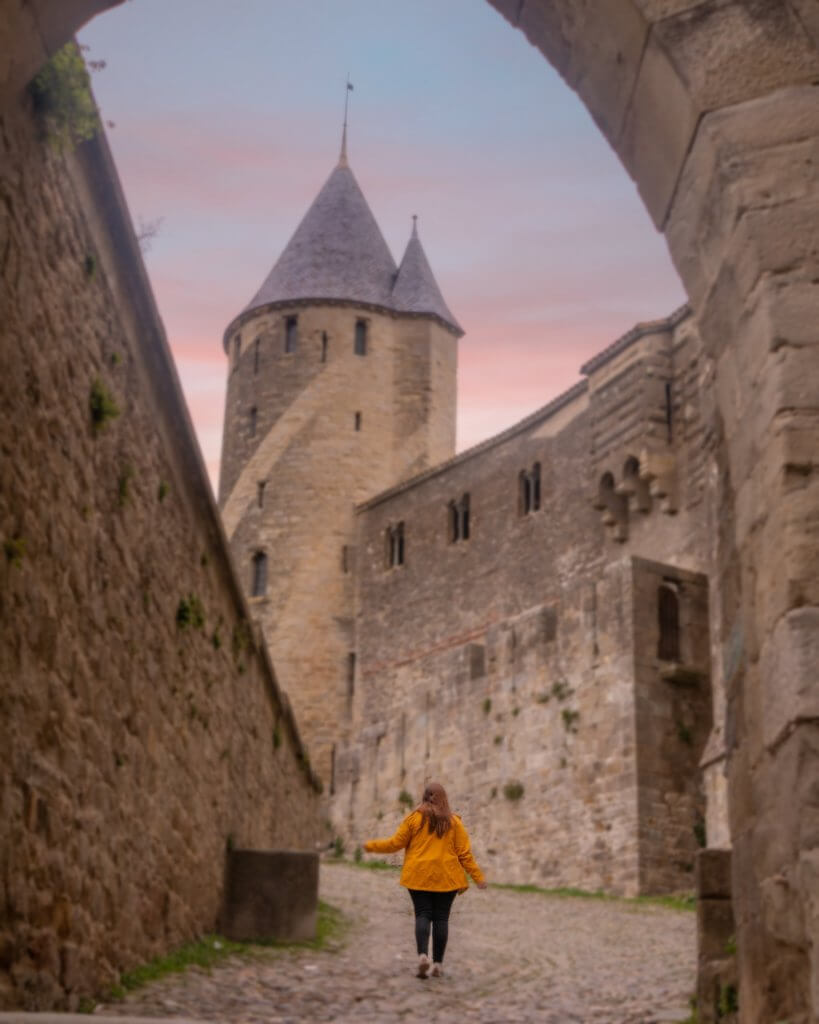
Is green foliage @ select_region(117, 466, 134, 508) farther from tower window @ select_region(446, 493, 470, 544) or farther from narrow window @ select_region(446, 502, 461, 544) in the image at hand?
narrow window @ select_region(446, 502, 461, 544)

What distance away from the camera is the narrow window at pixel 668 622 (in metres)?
24.1

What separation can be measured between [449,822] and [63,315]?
3.92m

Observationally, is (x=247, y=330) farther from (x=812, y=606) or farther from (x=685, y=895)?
(x=812, y=606)

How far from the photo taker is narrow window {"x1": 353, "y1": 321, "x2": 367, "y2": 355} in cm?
4197

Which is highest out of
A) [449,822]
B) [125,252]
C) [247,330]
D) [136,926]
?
[247,330]

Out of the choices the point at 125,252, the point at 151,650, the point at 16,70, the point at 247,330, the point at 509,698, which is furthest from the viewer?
the point at 247,330

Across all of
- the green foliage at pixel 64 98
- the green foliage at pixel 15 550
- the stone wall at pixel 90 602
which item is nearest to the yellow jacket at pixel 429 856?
the stone wall at pixel 90 602

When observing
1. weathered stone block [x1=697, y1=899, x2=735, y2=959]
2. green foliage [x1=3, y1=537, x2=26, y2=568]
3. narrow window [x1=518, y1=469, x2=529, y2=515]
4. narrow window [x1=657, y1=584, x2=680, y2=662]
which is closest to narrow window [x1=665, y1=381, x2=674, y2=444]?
narrow window [x1=657, y1=584, x2=680, y2=662]

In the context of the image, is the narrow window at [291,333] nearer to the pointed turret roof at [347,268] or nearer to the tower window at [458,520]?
the pointed turret roof at [347,268]

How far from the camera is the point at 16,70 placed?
5375mm

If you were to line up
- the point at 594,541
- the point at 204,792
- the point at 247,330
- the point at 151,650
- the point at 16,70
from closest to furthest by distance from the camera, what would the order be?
the point at 16,70
the point at 151,650
the point at 204,792
the point at 594,541
the point at 247,330

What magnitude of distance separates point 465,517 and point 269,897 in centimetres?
2436

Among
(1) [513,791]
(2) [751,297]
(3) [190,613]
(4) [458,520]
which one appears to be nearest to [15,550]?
(2) [751,297]

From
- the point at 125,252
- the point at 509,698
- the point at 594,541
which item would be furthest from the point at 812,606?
the point at 594,541
